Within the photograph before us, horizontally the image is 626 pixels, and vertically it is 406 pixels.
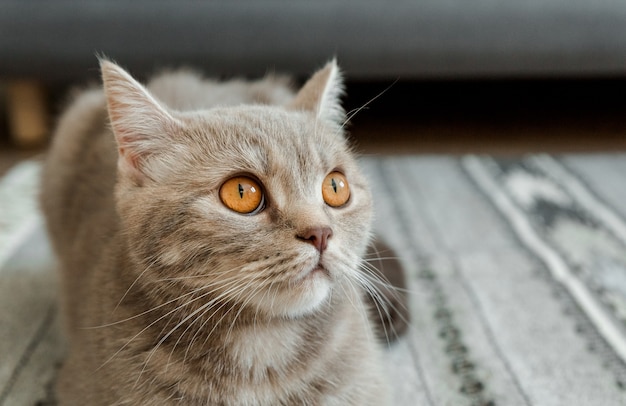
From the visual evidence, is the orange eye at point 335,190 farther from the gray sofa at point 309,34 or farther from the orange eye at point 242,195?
the gray sofa at point 309,34

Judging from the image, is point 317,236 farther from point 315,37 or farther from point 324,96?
point 315,37

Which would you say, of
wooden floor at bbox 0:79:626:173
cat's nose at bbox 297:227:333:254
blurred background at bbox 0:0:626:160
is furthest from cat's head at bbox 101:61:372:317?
wooden floor at bbox 0:79:626:173

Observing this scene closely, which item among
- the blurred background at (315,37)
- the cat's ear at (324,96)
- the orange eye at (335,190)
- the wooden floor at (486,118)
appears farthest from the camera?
the wooden floor at (486,118)

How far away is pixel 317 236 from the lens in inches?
30.9

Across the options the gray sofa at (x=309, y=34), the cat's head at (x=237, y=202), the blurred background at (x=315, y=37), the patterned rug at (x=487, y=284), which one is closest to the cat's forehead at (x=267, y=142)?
the cat's head at (x=237, y=202)

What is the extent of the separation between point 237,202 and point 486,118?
7.30 ft

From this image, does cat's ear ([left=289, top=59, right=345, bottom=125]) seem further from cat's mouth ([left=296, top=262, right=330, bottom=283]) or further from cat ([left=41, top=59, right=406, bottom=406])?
cat's mouth ([left=296, top=262, right=330, bottom=283])

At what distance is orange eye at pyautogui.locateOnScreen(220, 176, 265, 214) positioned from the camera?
0.82 metres

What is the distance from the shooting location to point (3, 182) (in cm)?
199

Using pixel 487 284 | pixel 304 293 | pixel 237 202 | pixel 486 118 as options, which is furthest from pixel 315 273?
pixel 486 118

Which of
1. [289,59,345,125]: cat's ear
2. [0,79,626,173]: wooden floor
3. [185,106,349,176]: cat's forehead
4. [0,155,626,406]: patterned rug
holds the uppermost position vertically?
[0,79,626,173]: wooden floor

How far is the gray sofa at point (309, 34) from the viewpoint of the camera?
2.03 meters

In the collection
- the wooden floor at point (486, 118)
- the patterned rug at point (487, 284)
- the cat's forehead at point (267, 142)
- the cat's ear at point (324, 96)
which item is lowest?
the patterned rug at point (487, 284)

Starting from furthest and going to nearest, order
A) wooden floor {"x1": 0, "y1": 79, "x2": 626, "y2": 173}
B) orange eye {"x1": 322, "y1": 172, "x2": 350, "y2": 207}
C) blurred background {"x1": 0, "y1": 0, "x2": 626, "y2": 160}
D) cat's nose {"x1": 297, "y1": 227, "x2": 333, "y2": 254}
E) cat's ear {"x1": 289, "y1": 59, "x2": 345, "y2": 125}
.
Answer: wooden floor {"x1": 0, "y1": 79, "x2": 626, "y2": 173} < blurred background {"x1": 0, "y1": 0, "x2": 626, "y2": 160} < cat's ear {"x1": 289, "y1": 59, "x2": 345, "y2": 125} < orange eye {"x1": 322, "y1": 172, "x2": 350, "y2": 207} < cat's nose {"x1": 297, "y1": 227, "x2": 333, "y2": 254}
